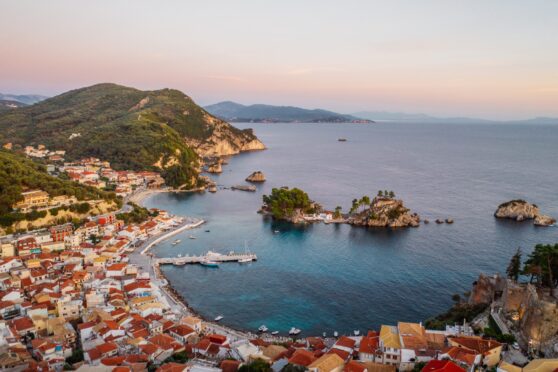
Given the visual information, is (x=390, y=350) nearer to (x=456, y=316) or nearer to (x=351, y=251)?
(x=456, y=316)

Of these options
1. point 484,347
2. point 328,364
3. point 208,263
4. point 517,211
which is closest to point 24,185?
point 208,263

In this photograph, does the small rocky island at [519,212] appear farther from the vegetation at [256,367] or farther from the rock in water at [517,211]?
the vegetation at [256,367]

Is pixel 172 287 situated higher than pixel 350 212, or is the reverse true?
pixel 350 212

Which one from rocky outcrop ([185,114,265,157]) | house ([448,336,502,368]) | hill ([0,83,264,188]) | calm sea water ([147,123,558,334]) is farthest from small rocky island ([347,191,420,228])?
rocky outcrop ([185,114,265,157])

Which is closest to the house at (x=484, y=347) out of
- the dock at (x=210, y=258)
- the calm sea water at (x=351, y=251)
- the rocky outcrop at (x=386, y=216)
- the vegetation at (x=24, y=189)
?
the calm sea water at (x=351, y=251)

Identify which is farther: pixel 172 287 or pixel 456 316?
pixel 172 287
